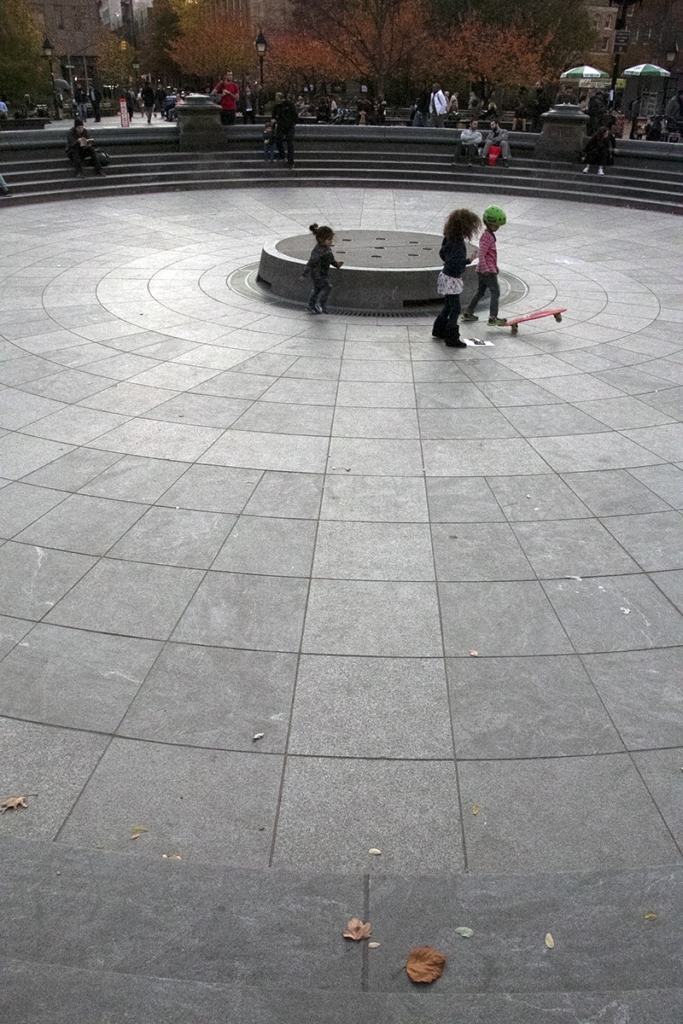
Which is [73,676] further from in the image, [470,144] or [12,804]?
[470,144]

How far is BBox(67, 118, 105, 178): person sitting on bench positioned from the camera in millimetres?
22583

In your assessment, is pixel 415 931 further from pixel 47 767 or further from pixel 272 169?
pixel 272 169

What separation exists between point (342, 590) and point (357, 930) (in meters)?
2.90

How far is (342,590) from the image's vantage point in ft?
20.1

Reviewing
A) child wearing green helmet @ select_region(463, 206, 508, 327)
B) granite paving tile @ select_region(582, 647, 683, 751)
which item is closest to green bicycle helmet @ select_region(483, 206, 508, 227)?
child wearing green helmet @ select_region(463, 206, 508, 327)

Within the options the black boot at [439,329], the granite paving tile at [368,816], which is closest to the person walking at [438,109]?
the black boot at [439,329]

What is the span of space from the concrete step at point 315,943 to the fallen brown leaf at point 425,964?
1.3 inches

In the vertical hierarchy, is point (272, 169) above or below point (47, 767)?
above

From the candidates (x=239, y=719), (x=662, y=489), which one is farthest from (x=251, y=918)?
(x=662, y=489)

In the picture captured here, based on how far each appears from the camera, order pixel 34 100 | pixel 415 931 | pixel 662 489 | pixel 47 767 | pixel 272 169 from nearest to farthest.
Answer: pixel 415 931 → pixel 47 767 → pixel 662 489 → pixel 272 169 → pixel 34 100

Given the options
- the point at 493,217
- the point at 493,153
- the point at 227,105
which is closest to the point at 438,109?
the point at 493,153

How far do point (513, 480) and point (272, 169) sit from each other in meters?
20.6

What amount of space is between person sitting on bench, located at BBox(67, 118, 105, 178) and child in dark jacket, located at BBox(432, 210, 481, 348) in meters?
15.8

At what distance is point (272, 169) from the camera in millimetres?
25188
